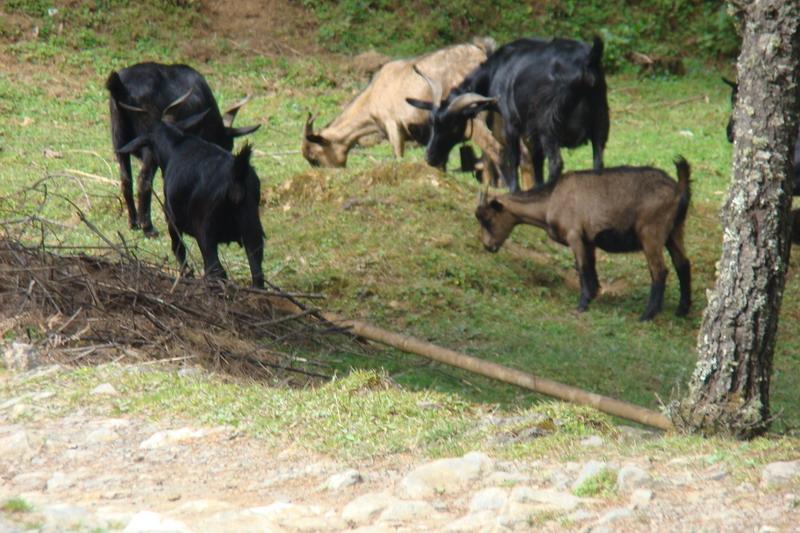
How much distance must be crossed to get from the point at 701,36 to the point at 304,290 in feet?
44.5

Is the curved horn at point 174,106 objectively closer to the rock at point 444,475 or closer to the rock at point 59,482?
the rock at point 59,482

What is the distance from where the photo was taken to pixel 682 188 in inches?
405

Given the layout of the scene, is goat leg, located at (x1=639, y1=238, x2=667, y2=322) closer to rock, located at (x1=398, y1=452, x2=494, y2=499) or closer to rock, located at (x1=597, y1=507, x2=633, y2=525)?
rock, located at (x1=398, y1=452, x2=494, y2=499)

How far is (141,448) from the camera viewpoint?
5.31 meters

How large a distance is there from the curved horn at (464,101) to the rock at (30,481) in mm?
9146

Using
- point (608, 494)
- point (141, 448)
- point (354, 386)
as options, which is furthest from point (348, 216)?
point (608, 494)

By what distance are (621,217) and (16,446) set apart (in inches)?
249

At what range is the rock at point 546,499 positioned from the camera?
164 inches

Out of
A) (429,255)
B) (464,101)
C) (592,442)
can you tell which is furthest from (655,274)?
(592,442)

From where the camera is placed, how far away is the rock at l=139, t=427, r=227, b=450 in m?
5.34

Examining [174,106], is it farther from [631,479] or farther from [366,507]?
[631,479]

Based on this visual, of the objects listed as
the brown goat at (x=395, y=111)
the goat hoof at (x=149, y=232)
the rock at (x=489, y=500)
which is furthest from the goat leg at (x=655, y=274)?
the rock at (x=489, y=500)

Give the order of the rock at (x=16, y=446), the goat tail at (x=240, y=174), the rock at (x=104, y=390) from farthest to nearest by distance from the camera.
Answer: the goat tail at (x=240, y=174) → the rock at (x=104, y=390) → the rock at (x=16, y=446)

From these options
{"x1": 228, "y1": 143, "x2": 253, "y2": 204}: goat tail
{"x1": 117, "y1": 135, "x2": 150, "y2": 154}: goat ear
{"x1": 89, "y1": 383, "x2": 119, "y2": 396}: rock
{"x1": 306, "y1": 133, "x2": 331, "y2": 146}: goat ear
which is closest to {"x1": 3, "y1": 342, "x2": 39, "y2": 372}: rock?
{"x1": 89, "y1": 383, "x2": 119, "y2": 396}: rock
